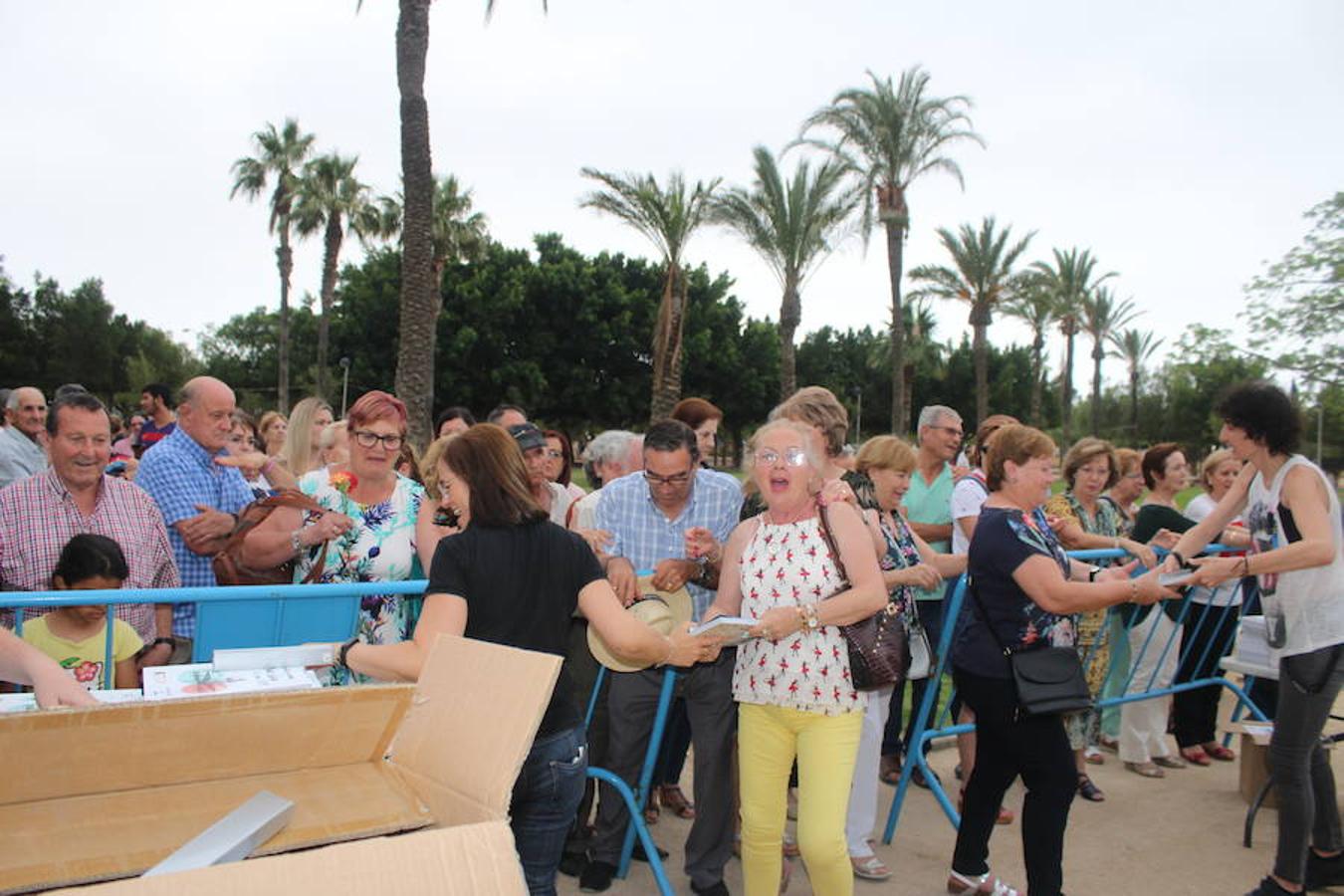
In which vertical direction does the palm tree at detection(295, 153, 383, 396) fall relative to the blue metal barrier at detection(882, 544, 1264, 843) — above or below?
above

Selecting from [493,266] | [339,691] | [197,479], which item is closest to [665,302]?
[493,266]

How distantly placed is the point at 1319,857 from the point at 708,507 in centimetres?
317

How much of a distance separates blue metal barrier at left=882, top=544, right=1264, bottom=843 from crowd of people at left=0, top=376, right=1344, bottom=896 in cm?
26

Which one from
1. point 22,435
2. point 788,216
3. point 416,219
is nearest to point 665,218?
point 788,216

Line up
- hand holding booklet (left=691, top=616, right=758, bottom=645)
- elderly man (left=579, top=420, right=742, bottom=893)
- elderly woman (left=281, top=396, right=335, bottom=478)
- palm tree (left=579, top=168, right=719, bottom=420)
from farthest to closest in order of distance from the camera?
palm tree (left=579, top=168, right=719, bottom=420) → elderly woman (left=281, top=396, right=335, bottom=478) → elderly man (left=579, top=420, right=742, bottom=893) → hand holding booklet (left=691, top=616, right=758, bottom=645)

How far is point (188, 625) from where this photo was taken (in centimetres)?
418

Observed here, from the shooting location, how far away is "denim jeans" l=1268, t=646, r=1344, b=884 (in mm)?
4070

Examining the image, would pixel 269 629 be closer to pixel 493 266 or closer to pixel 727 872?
pixel 727 872

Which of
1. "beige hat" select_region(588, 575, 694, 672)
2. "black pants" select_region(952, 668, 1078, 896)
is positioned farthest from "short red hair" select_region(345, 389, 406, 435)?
"black pants" select_region(952, 668, 1078, 896)

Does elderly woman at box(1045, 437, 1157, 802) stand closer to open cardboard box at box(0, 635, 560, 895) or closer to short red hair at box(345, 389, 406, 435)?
short red hair at box(345, 389, 406, 435)

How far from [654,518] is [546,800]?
1.85 meters

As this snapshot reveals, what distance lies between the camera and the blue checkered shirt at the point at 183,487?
4.53 meters

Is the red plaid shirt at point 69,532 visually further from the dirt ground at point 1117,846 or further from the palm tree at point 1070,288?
the palm tree at point 1070,288

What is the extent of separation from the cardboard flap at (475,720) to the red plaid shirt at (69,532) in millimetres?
2190
